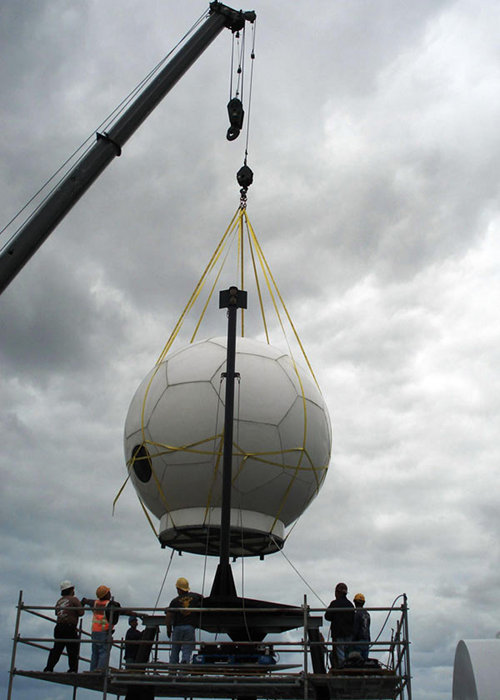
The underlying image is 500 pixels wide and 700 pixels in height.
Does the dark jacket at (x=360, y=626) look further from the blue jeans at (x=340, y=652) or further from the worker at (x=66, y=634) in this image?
the worker at (x=66, y=634)

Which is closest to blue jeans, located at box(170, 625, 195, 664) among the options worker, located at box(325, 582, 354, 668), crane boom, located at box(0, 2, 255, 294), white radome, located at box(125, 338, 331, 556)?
white radome, located at box(125, 338, 331, 556)

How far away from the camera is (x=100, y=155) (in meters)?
16.7

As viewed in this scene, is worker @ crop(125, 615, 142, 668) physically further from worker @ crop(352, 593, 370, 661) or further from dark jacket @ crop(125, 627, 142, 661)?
→ worker @ crop(352, 593, 370, 661)

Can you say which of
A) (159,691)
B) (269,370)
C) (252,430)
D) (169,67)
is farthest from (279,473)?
(169,67)

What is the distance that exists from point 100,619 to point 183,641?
1.44 metres

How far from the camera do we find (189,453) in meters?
15.4

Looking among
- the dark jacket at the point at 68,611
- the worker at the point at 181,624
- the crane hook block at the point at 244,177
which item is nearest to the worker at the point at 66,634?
the dark jacket at the point at 68,611

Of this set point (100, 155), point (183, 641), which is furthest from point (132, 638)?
point (100, 155)

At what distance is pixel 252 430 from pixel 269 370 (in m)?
1.44

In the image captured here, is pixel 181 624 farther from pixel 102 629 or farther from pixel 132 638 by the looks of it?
pixel 132 638

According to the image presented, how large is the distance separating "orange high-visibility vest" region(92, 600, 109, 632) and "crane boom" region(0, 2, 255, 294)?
5.52m

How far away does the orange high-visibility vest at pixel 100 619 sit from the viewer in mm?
13453

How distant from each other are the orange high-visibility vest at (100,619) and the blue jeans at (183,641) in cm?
110

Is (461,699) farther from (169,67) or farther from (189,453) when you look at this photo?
(169,67)
